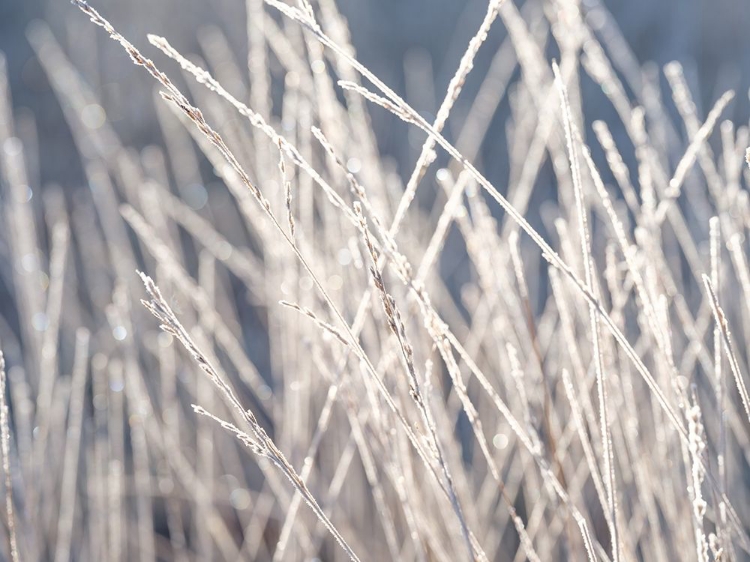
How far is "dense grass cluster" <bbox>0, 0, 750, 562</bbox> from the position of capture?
51 centimetres

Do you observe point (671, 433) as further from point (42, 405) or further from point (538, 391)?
point (42, 405)

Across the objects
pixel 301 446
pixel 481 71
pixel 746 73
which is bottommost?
pixel 301 446

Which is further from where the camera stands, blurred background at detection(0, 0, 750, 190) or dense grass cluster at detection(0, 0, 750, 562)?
blurred background at detection(0, 0, 750, 190)

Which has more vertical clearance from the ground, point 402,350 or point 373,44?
point 373,44

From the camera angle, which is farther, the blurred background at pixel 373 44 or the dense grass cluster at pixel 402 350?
the blurred background at pixel 373 44

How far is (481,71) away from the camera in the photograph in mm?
2871

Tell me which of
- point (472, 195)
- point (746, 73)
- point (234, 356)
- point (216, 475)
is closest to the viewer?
point (472, 195)

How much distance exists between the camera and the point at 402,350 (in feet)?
1.49

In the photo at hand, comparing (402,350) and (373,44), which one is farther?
(373,44)

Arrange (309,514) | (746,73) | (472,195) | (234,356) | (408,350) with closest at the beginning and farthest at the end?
(408,350) → (472,195) → (234,356) → (309,514) → (746,73)

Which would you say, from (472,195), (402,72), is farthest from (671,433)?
(402,72)

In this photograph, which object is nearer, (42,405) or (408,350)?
(408,350)

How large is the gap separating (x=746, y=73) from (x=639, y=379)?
1822 mm

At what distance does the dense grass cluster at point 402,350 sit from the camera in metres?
0.51
